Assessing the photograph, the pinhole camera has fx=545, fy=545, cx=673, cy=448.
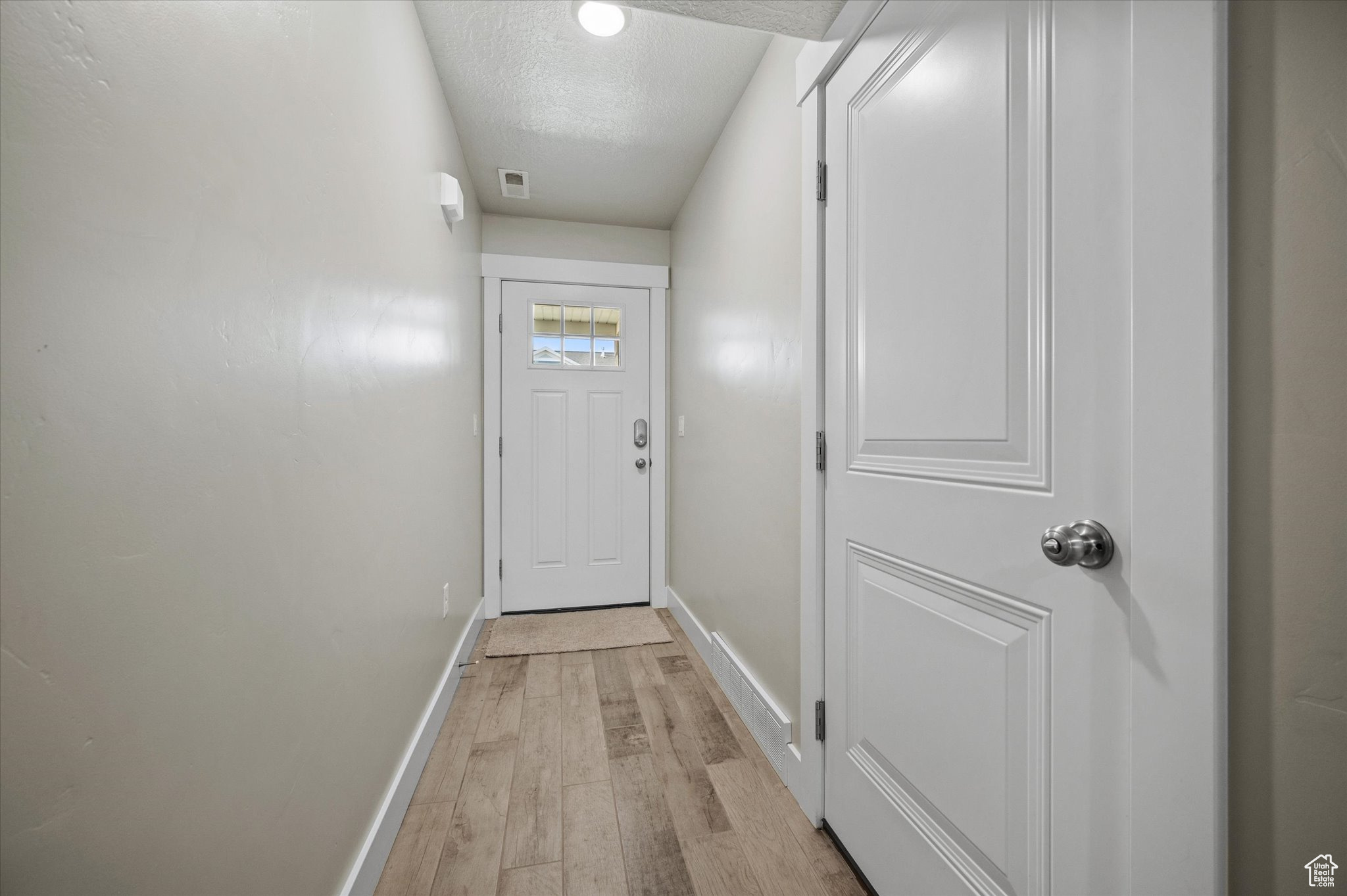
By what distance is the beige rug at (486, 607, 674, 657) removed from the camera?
263cm

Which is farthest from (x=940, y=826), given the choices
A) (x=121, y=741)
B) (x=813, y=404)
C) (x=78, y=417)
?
(x=78, y=417)

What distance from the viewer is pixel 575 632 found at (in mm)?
2846

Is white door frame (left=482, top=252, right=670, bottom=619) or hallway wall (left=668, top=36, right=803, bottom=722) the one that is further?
white door frame (left=482, top=252, right=670, bottom=619)

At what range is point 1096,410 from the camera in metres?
0.70

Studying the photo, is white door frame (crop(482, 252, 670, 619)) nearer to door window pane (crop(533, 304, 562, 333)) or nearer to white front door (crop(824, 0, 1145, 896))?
door window pane (crop(533, 304, 562, 333))

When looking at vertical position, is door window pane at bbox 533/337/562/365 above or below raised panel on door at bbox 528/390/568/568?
above

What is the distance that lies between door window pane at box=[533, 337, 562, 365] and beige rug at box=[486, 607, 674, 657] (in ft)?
4.78

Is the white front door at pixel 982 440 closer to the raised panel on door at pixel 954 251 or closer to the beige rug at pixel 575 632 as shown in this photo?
the raised panel on door at pixel 954 251

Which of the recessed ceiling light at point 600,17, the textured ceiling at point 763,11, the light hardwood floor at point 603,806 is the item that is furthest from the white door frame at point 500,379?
the textured ceiling at point 763,11

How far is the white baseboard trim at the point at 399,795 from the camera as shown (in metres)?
1.15

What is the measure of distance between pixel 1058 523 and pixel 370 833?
1498 mm

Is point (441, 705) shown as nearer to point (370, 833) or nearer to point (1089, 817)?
point (370, 833)

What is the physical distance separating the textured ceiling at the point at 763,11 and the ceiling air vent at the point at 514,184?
163 centimetres

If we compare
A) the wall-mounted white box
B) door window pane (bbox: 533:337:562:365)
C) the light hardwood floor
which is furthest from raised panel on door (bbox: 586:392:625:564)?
the wall-mounted white box
